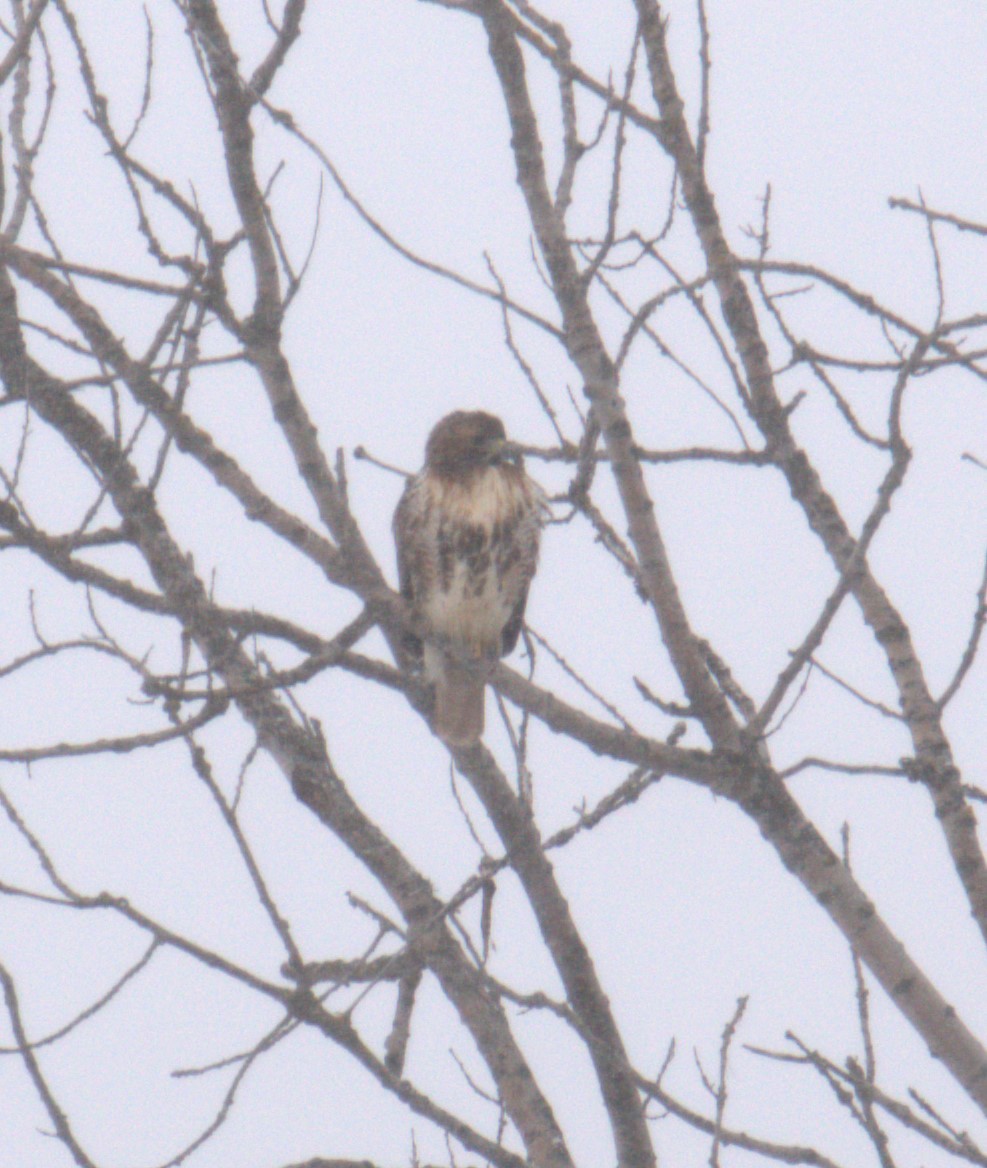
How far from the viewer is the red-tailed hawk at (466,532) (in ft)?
16.1

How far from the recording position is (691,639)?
9.04ft

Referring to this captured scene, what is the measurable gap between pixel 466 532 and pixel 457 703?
614 mm

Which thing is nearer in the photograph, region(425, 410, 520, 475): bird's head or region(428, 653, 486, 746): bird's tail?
region(428, 653, 486, 746): bird's tail

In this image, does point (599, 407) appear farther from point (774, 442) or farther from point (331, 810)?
point (331, 810)

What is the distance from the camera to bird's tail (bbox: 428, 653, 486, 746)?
13.6ft

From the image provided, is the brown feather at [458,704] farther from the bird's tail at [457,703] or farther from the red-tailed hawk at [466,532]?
the red-tailed hawk at [466,532]

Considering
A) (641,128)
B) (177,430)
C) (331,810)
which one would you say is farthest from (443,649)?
(641,128)

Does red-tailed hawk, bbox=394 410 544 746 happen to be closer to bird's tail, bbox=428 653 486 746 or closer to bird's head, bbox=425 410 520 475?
bird's head, bbox=425 410 520 475

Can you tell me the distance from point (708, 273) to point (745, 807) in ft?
3.28

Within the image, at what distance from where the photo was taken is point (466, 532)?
16.1 ft

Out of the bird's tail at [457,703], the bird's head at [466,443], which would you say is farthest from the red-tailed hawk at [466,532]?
the bird's tail at [457,703]

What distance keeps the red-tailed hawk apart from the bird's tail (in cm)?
15

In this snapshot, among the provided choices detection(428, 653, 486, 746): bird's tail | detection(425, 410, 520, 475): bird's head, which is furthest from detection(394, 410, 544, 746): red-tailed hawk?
detection(428, 653, 486, 746): bird's tail

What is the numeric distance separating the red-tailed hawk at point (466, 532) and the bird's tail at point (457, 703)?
0.15 metres
